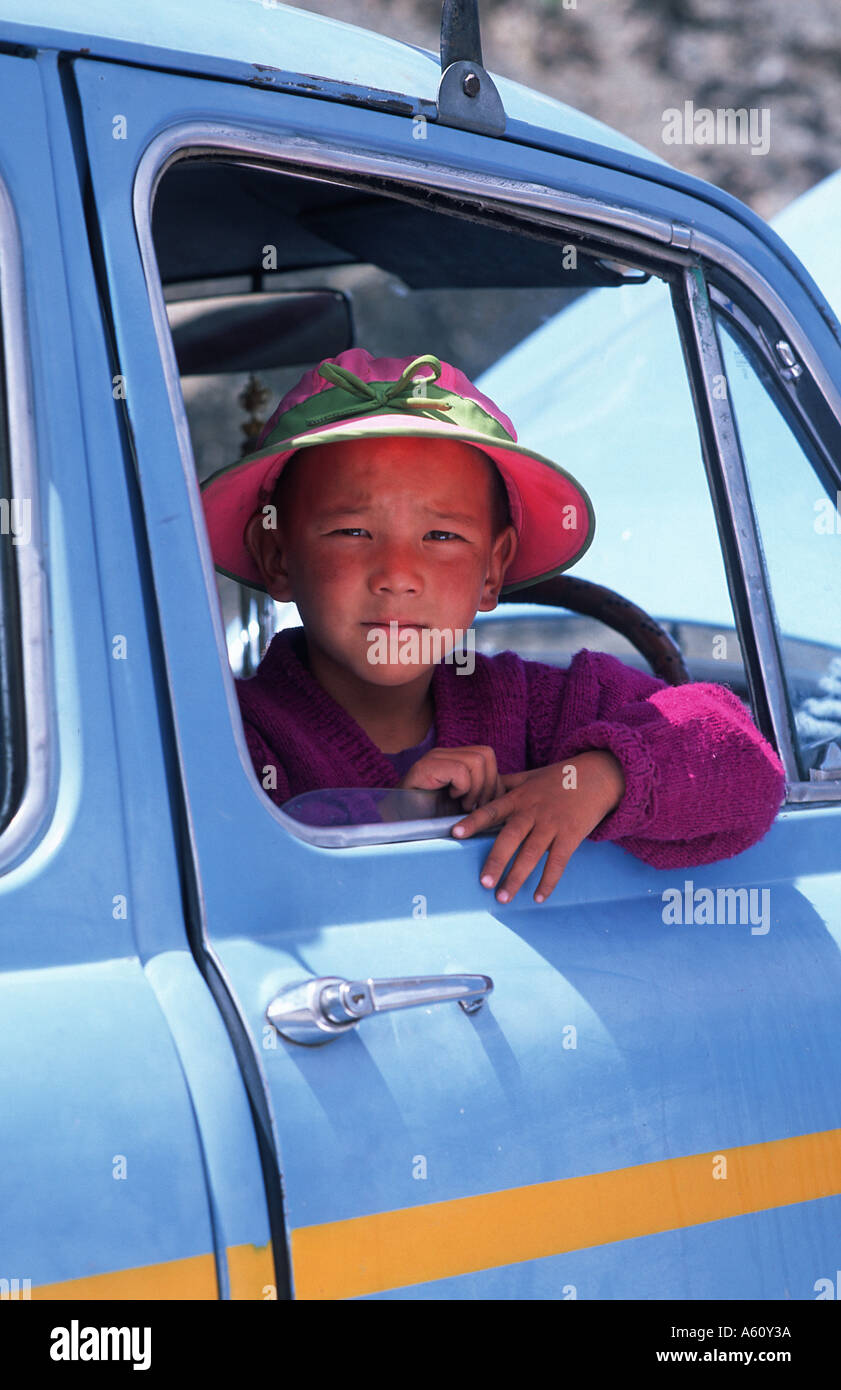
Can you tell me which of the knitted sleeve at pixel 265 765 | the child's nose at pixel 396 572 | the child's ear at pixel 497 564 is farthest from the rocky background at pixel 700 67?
the knitted sleeve at pixel 265 765

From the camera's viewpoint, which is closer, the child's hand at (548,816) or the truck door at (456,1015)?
the truck door at (456,1015)

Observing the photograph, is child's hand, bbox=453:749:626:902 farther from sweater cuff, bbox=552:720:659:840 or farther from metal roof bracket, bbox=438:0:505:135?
metal roof bracket, bbox=438:0:505:135

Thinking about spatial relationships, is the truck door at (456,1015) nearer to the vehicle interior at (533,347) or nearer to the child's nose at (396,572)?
the vehicle interior at (533,347)

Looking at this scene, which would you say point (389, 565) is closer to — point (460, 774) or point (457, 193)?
point (460, 774)

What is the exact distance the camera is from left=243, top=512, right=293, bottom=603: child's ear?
6.53 feet

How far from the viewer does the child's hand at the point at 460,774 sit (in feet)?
5.09

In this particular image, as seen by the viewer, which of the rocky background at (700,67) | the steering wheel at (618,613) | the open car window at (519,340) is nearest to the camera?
the open car window at (519,340)

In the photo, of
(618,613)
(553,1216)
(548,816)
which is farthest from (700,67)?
(553,1216)

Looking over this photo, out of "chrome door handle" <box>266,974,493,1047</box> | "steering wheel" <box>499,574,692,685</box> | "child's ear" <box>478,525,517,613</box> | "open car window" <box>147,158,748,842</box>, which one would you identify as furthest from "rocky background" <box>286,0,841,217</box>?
"chrome door handle" <box>266,974,493,1047</box>

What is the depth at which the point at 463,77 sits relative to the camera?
59.1 inches

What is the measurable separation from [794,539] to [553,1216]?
0.95 meters

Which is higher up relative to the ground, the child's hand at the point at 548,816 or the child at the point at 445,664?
the child at the point at 445,664

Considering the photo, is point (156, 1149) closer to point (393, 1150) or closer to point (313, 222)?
point (393, 1150)

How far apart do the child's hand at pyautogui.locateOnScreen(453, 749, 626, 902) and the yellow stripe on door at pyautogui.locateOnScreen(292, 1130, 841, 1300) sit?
287 mm
